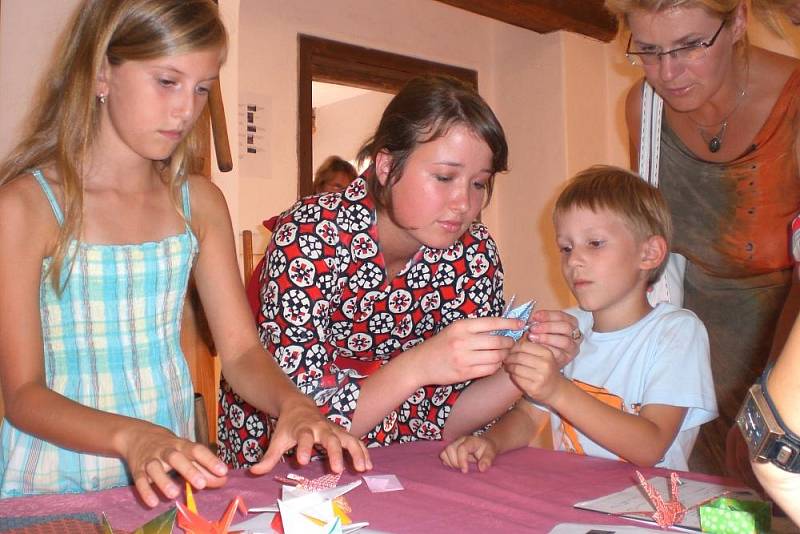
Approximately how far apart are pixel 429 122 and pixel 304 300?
1.58 ft

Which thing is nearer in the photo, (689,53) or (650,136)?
(689,53)

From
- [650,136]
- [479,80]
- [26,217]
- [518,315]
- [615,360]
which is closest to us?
[26,217]

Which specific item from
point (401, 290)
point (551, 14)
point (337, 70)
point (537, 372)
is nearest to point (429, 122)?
point (401, 290)

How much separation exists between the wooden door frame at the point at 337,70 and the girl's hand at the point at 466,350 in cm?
360

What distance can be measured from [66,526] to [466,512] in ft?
1.79

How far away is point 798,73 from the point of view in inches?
77.0

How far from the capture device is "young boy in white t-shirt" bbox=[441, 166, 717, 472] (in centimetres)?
161

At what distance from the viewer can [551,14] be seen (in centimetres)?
557

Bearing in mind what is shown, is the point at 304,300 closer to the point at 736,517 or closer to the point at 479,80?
the point at 736,517

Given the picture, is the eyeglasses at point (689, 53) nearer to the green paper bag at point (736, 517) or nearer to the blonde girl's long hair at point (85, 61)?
the blonde girl's long hair at point (85, 61)

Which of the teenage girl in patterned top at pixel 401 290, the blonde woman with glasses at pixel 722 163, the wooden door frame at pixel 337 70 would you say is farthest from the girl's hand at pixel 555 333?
the wooden door frame at pixel 337 70

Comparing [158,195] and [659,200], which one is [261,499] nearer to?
[158,195]

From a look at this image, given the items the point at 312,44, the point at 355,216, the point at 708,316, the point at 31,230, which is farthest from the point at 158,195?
the point at 312,44

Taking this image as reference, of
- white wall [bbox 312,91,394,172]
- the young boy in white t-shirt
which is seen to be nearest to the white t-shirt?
the young boy in white t-shirt
